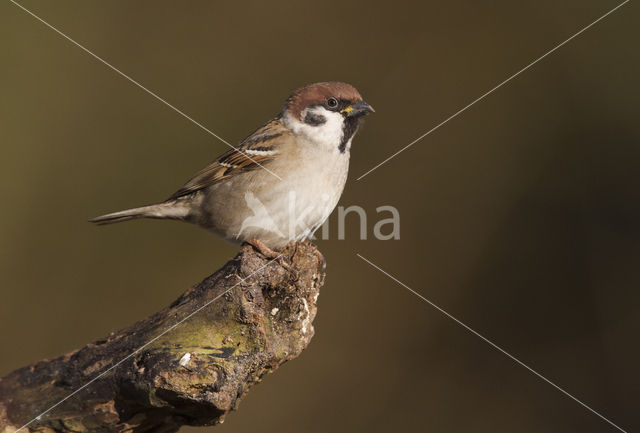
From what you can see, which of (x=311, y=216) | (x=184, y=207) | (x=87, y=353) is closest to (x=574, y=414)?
(x=311, y=216)

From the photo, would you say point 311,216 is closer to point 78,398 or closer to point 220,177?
point 220,177

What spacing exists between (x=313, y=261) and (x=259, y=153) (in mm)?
1060

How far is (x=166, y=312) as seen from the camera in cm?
250

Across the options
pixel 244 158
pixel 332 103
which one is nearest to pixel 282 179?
pixel 244 158

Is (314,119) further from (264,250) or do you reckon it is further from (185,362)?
(185,362)

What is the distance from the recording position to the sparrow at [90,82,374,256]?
11.0 ft

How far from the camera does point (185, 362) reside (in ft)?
6.94

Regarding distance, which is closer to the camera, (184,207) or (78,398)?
(78,398)

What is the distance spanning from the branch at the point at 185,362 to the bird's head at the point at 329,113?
3.68 ft

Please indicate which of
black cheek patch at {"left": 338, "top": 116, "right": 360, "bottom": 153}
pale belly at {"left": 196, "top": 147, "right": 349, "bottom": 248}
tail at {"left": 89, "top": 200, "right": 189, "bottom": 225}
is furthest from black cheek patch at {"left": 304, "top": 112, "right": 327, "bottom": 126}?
tail at {"left": 89, "top": 200, "right": 189, "bottom": 225}

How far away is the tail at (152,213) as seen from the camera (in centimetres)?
341

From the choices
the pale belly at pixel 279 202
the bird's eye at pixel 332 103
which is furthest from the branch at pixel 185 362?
the bird's eye at pixel 332 103

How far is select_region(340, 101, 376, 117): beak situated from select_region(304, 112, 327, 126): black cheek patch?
0.13 m

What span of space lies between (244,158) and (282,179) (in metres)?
0.37
